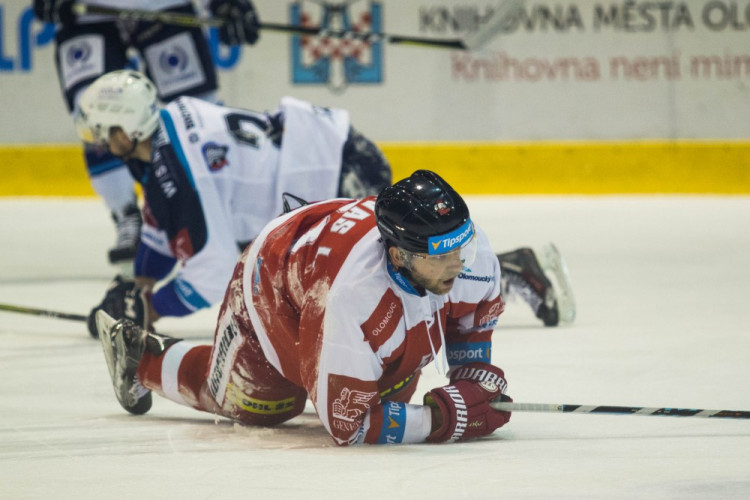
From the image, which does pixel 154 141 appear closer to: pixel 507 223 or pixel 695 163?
pixel 507 223

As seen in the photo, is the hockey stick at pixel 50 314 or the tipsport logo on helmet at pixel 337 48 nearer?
the hockey stick at pixel 50 314

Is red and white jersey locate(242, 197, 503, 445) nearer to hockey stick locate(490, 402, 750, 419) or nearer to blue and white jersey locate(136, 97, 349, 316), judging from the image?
hockey stick locate(490, 402, 750, 419)

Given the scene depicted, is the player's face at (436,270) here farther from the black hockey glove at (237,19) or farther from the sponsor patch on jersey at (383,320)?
the black hockey glove at (237,19)

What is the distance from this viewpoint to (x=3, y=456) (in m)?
2.51

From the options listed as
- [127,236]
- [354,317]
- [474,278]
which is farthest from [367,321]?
[127,236]

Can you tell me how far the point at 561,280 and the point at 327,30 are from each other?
1978 mm

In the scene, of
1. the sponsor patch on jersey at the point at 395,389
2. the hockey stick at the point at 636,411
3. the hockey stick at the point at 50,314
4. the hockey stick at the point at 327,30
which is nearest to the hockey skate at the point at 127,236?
the hockey stick at the point at 50,314

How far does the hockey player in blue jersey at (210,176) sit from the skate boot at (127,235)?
699 millimetres

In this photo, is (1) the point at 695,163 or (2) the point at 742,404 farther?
(1) the point at 695,163

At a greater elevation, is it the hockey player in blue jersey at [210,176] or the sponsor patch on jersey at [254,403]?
the hockey player in blue jersey at [210,176]

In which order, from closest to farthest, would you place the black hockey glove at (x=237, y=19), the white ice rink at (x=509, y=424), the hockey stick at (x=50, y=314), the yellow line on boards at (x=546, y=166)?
the white ice rink at (x=509, y=424) → the hockey stick at (x=50, y=314) → the black hockey glove at (x=237, y=19) → the yellow line on boards at (x=546, y=166)

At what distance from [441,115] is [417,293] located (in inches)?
209

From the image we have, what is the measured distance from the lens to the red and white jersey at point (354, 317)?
2.32 m

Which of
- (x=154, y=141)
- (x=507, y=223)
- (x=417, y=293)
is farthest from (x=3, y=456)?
(x=507, y=223)
